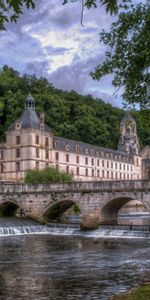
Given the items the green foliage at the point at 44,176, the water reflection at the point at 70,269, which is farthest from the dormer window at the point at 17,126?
the water reflection at the point at 70,269

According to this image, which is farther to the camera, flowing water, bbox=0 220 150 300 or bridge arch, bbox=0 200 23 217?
bridge arch, bbox=0 200 23 217

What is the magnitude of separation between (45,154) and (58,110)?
95.0 ft

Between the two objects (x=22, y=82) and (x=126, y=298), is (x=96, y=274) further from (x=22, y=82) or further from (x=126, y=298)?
(x=22, y=82)

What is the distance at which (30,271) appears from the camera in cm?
1991

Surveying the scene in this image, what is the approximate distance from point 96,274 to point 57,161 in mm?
66092

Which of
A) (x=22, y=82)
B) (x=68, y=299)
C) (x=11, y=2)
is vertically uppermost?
(x=22, y=82)

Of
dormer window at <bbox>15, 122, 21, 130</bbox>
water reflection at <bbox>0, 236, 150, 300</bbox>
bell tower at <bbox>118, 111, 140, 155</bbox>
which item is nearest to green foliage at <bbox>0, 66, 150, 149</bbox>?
bell tower at <bbox>118, 111, 140, 155</bbox>

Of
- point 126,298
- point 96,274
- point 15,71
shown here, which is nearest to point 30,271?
point 96,274

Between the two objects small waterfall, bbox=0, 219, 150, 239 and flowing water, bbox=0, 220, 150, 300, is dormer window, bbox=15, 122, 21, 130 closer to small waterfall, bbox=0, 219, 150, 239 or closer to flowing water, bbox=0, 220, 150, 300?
small waterfall, bbox=0, 219, 150, 239

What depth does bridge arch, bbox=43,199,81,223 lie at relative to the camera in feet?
155

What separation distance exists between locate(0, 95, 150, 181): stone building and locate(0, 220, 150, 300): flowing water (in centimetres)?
3692

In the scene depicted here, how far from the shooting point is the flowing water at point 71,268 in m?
15.8

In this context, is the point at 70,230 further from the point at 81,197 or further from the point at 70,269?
the point at 70,269

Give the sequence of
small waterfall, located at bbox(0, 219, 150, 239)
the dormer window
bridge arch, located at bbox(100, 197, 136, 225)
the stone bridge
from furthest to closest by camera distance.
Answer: the dormer window, bridge arch, located at bbox(100, 197, 136, 225), the stone bridge, small waterfall, located at bbox(0, 219, 150, 239)
